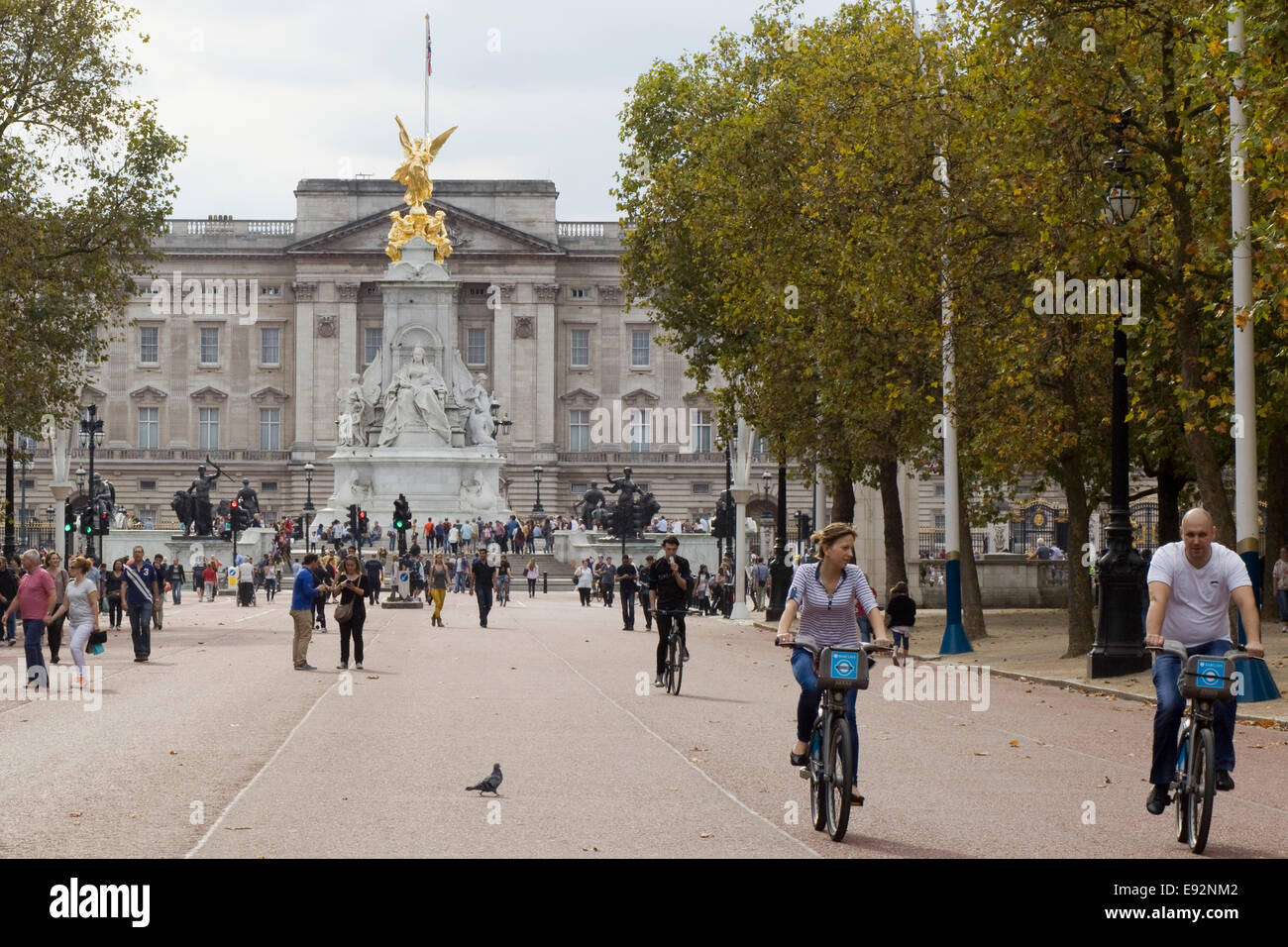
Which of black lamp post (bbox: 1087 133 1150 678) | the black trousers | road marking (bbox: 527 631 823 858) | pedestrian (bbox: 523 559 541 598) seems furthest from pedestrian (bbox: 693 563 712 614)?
black lamp post (bbox: 1087 133 1150 678)

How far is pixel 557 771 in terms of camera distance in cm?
1478

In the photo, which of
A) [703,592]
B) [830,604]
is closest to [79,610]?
[830,604]

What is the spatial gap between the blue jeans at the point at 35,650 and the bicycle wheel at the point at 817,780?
1427cm

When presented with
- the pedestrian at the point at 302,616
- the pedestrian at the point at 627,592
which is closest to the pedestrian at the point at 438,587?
the pedestrian at the point at 627,592

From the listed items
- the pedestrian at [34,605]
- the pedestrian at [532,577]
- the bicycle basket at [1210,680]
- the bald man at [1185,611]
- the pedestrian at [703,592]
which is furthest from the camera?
the pedestrian at [532,577]

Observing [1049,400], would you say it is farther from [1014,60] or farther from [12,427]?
[12,427]

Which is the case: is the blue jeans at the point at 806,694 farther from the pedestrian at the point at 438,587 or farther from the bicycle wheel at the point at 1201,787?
the pedestrian at the point at 438,587

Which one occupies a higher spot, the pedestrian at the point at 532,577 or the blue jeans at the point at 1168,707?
the blue jeans at the point at 1168,707

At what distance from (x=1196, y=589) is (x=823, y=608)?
2157 millimetres

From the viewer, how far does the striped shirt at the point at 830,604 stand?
12047 mm

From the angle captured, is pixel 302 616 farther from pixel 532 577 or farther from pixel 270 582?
pixel 532 577

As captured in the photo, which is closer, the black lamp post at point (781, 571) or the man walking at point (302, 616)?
the man walking at point (302, 616)

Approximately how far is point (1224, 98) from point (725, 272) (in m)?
24.4

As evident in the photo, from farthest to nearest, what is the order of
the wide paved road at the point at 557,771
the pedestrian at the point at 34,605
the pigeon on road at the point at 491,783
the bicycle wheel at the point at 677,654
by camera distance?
the pedestrian at the point at 34,605 → the bicycle wheel at the point at 677,654 → the pigeon on road at the point at 491,783 → the wide paved road at the point at 557,771
